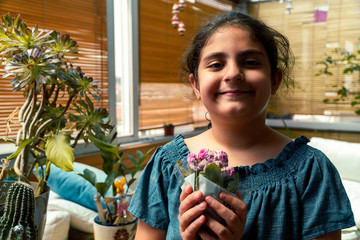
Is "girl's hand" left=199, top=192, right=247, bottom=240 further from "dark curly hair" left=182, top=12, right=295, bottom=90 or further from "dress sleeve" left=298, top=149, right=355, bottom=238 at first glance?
"dark curly hair" left=182, top=12, right=295, bottom=90

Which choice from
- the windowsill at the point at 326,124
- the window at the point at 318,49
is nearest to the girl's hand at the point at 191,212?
the window at the point at 318,49

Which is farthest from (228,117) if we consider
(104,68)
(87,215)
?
(104,68)

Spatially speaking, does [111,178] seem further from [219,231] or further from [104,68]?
[104,68]

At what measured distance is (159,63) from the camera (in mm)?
3178

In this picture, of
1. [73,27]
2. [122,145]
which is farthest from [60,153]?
[122,145]

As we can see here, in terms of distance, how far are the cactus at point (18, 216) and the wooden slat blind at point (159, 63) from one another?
2187 millimetres

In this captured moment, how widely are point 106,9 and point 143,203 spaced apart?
214 centimetres

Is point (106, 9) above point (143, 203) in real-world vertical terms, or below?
above

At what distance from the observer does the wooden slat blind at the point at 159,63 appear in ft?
9.88

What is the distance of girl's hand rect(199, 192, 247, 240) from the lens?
1.79 ft

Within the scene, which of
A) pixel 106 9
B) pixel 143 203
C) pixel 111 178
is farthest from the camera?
pixel 106 9

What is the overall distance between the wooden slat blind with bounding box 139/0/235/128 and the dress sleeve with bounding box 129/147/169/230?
6.88ft

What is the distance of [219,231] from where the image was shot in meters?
0.55

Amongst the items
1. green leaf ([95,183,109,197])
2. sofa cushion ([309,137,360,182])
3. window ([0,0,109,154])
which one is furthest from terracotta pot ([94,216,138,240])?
sofa cushion ([309,137,360,182])
